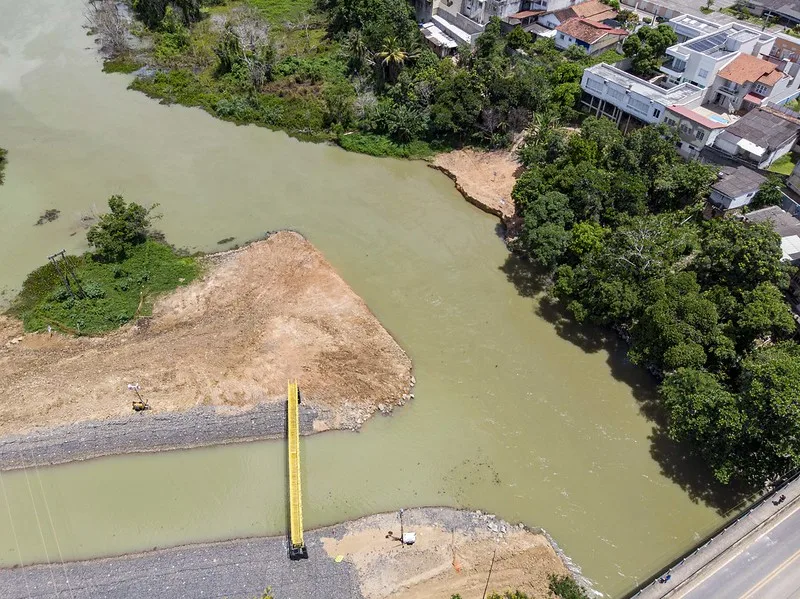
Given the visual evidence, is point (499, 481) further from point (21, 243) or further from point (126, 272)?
point (21, 243)

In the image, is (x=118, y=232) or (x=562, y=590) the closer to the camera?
(x=562, y=590)

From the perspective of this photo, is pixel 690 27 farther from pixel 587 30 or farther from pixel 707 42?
pixel 587 30

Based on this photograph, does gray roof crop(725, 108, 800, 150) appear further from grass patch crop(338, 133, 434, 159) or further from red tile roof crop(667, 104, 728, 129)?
grass patch crop(338, 133, 434, 159)

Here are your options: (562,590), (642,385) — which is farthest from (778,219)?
(562,590)

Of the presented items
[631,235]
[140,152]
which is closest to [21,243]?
[140,152]

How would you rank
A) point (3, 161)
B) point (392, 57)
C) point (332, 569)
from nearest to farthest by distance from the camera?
point (332, 569), point (3, 161), point (392, 57)

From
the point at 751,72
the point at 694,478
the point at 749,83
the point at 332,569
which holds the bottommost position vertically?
the point at 332,569
